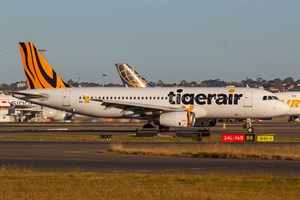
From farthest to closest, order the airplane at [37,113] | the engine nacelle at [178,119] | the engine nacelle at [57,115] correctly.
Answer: the airplane at [37,113]
the engine nacelle at [57,115]
the engine nacelle at [178,119]

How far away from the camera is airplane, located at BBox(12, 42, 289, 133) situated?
66.9 m

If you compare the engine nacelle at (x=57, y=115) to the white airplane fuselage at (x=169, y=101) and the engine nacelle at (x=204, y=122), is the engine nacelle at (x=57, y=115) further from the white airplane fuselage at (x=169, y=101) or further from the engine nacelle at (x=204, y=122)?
the engine nacelle at (x=204, y=122)

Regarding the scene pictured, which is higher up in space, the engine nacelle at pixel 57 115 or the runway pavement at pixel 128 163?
the engine nacelle at pixel 57 115

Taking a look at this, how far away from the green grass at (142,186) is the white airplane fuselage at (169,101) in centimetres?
3962

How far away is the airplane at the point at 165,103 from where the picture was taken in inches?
2635

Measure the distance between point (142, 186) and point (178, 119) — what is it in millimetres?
40870

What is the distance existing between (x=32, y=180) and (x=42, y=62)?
49856 millimetres

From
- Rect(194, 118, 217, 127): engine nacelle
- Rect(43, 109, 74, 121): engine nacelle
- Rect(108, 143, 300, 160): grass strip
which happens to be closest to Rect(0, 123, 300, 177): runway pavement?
Rect(108, 143, 300, 160): grass strip

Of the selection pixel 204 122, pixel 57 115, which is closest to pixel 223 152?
pixel 204 122

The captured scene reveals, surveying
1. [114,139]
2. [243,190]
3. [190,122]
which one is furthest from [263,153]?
[190,122]

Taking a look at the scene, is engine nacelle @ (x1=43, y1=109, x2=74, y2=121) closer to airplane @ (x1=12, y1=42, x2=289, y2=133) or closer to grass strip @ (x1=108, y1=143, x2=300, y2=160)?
airplane @ (x1=12, y1=42, x2=289, y2=133)

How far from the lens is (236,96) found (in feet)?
221

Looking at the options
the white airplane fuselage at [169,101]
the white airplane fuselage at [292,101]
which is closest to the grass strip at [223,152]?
the white airplane fuselage at [169,101]

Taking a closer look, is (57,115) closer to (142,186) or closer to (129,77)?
(129,77)
